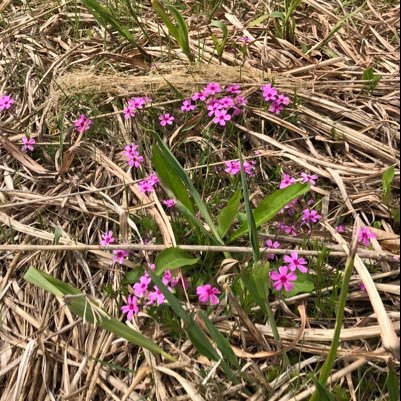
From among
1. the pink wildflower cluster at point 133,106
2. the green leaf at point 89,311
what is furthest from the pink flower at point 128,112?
the green leaf at point 89,311

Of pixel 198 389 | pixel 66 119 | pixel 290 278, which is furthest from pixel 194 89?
pixel 198 389

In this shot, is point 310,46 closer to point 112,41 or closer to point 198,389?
Answer: point 112,41

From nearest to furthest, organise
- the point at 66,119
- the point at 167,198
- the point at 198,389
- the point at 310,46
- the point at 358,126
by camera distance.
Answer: the point at 198,389 → the point at 167,198 → the point at 358,126 → the point at 66,119 → the point at 310,46

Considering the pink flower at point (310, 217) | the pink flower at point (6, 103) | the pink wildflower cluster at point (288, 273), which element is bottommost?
the pink flower at point (310, 217)

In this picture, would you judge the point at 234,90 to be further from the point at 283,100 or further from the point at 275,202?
the point at 275,202

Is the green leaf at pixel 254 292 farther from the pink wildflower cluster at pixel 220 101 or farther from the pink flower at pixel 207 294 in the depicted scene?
the pink wildflower cluster at pixel 220 101

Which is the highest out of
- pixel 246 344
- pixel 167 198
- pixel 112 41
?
pixel 112 41

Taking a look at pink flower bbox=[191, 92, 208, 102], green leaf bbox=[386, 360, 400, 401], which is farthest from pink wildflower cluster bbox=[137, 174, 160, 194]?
green leaf bbox=[386, 360, 400, 401]
